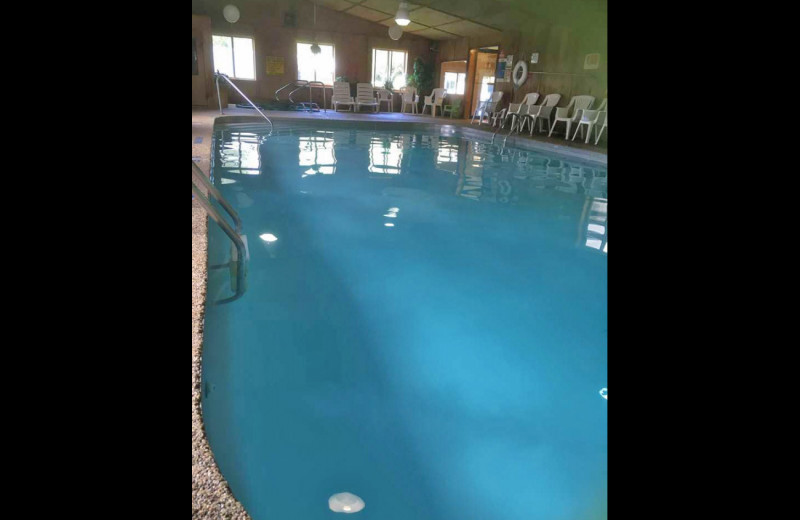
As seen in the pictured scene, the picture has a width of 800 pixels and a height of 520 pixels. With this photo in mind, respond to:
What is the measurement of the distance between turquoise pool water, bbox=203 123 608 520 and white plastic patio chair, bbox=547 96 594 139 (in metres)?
3.98

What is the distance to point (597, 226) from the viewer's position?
325 centimetres

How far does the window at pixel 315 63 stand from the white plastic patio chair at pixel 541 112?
4633mm

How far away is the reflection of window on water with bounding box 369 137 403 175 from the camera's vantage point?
4729 millimetres

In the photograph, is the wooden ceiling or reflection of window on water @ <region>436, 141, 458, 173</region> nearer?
reflection of window on water @ <region>436, 141, 458, 173</region>

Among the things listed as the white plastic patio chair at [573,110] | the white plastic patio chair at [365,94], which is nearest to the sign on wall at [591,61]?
the white plastic patio chair at [573,110]

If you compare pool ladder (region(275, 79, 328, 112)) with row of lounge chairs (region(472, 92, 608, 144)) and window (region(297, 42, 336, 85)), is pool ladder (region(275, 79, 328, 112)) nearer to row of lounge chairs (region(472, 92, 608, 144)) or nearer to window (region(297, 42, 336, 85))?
window (region(297, 42, 336, 85))

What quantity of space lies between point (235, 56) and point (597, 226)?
29.2 ft

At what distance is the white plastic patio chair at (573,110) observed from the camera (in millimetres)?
7015

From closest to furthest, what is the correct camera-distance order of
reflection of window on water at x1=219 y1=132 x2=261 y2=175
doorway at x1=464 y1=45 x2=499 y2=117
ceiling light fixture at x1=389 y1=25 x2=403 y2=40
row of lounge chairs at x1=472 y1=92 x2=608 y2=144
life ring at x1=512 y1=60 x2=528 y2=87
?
reflection of window on water at x1=219 y1=132 x2=261 y2=175
row of lounge chairs at x1=472 y1=92 x2=608 y2=144
life ring at x1=512 y1=60 x2=528 y2=87
ceiling light fixture at x1=389 y1=25 x2=403 y2=40
doorway at x1=464 y1=45 x2=499 y2=117

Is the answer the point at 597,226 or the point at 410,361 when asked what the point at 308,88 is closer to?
the point at 597,226

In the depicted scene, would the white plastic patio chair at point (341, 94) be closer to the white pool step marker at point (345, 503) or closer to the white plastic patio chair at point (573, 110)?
the white plastic patio chair at point (573, 110)

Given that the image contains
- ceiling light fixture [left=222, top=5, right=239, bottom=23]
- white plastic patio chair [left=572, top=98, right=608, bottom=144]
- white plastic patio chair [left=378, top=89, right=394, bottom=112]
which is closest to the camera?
white plastic patio chair [left=572, top=98, right=608, bottom=144]

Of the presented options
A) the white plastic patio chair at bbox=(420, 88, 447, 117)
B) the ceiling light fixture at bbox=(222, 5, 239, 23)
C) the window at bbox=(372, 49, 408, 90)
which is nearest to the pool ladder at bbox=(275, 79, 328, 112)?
the window at bbox=(372, 49, 408, 90)
